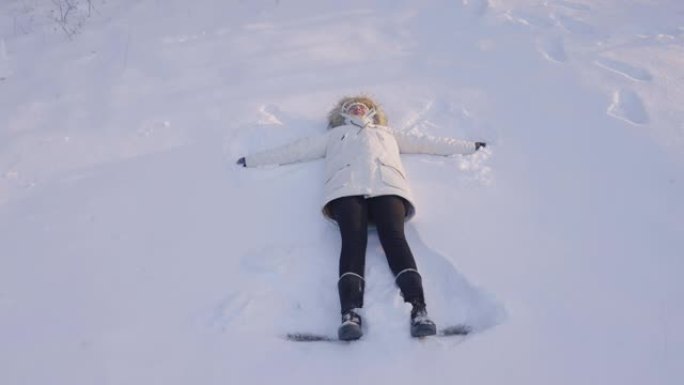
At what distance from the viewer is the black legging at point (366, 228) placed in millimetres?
3293

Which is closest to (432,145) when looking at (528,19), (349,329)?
(349,329)

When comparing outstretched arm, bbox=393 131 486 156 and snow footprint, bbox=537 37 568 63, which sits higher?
snow footprint, bbox=537 37 568 63

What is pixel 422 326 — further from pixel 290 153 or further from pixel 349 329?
pixel 290 153

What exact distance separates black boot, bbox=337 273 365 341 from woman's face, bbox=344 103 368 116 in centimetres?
136

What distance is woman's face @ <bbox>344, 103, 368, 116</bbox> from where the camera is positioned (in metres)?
4.16

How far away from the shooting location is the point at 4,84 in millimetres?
5215

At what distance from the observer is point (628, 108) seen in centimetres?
446

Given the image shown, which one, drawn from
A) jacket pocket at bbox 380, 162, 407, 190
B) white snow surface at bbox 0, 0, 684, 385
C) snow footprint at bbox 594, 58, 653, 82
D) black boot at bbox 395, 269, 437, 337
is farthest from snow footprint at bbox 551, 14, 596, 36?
black boot at bbox 395, 269, 437, 337

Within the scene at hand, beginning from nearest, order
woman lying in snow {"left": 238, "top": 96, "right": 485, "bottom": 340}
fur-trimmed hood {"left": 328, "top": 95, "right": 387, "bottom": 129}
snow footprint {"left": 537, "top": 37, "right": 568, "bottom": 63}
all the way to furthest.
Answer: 1. woman lying in snow {"left": 238, "top": 96, "right": 485, "bottom": 340}
2. fur-trimmed hood {"left": 328, "top": 95, "right": 387, "bottom": 129}
3. snow footprint {"left": 537, "top": 37, "right": 568, "bottom": 63}

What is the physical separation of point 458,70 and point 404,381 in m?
3.07

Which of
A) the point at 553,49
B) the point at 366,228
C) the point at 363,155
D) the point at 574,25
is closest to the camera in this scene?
the point at 366,228

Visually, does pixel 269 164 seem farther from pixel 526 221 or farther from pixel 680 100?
pixel 680 100

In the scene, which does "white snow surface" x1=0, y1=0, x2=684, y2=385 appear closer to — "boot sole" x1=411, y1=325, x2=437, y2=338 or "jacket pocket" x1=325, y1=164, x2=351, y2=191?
"boot sole" x1=411, y1=325, x2=437, y2=338

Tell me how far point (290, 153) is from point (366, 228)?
931 mm
